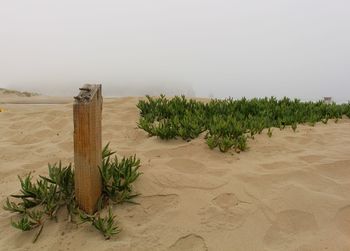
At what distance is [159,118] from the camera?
6.16m

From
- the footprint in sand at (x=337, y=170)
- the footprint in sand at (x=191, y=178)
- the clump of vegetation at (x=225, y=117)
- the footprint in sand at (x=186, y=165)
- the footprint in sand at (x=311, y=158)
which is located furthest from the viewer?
the clump of vegetation at (x=225, y=117)

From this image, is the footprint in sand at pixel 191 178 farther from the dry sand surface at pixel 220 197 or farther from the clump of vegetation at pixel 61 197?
the clump of vegetation at pixel 61 197

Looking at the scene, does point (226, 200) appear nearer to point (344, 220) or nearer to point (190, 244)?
point (190, 244)

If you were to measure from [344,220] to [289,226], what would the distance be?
44 cm

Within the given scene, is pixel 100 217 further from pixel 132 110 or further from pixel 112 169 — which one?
pixel 132 110

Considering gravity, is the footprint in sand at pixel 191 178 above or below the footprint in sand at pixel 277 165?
below

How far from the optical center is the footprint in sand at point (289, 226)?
2852 millimetres

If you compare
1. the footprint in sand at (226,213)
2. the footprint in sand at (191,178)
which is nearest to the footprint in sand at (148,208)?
the footprint in sand at (191,178)

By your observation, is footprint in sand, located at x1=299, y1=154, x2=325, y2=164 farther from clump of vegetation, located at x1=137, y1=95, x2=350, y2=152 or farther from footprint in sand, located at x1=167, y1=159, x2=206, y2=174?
footprint in sand, located at x1=167, y1=159, x2=206, y2=174

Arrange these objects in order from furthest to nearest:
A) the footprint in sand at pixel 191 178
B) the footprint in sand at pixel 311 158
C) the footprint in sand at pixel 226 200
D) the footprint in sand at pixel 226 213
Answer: the footprint in sand at pixel 311 158 < the footprint in sand at pixel 191 178 < the footprint in sand at pixel 226 200 < the footprint in sand at pixel 226 213

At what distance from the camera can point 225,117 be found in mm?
5848

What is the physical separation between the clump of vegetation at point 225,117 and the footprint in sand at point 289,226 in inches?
54.0

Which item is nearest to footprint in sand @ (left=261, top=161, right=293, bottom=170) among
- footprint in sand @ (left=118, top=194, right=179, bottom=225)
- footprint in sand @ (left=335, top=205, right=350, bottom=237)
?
footprint in sand @ (left=335, top=205, right=350, bottom=237)

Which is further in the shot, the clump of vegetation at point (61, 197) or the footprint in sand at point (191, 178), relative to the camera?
the footprint in sand at point (191, 178)
